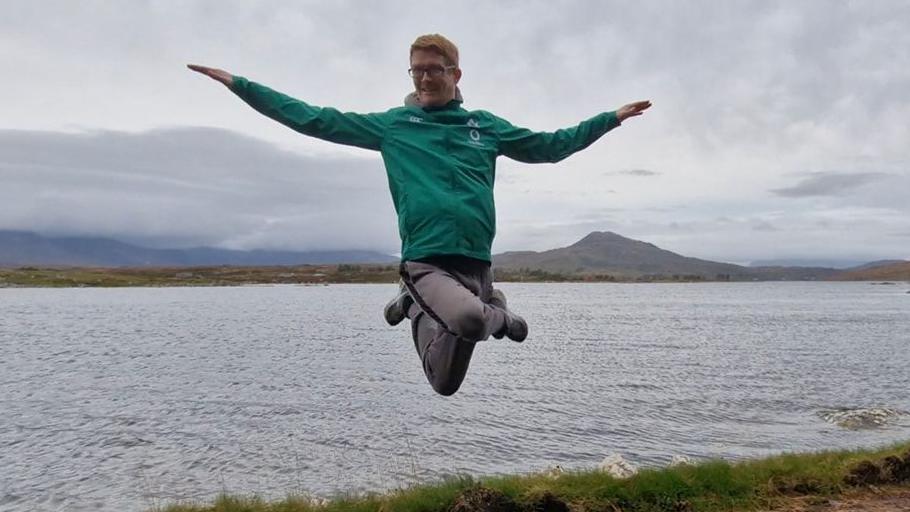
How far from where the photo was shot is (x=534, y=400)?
104ft

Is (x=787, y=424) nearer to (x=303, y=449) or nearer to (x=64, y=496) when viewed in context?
(x=303, y=449)

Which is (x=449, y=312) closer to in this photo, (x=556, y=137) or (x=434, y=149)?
(x=434, y=149)

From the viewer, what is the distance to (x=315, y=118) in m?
6.62

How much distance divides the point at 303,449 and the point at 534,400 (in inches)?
481

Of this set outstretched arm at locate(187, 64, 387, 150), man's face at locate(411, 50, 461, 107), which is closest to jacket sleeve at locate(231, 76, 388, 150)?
outstretched arm at locate(187, 64, 387, 150)

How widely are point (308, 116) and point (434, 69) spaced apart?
1.22 meters

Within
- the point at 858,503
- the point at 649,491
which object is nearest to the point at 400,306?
the point at 649,491

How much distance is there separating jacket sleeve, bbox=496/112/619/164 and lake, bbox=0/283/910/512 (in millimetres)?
12448

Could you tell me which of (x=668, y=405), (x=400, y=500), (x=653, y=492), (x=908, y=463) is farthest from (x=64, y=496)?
(x=668, y=405)

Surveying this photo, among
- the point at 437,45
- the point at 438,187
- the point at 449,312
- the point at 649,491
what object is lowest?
the point at 649,491

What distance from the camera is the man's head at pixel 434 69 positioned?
258 inches

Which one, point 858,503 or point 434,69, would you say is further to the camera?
point 858,503

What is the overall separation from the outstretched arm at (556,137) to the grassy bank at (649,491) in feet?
18.0

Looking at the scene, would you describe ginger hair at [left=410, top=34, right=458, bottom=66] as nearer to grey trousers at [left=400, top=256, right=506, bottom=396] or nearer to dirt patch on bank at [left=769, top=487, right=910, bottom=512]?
grey trousers at [left=400, top=256, right=506, bottom=396]
